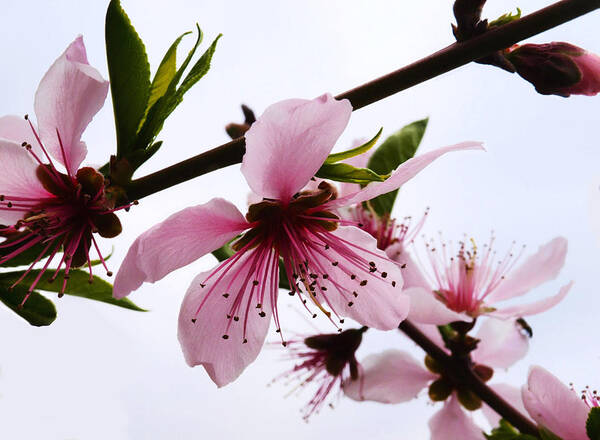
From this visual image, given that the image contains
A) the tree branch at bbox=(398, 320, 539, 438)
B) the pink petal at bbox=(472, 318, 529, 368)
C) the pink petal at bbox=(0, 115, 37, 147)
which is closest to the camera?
the pink petal at bbox=(0, 115, 37, 147)

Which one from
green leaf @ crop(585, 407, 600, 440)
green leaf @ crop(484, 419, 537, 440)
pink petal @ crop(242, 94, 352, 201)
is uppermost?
pink petal @ crop(242, 94, 352, 201)

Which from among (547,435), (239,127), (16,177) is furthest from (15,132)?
(547,435)

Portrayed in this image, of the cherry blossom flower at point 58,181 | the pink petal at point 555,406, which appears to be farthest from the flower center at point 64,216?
the pink petal at point 555,406

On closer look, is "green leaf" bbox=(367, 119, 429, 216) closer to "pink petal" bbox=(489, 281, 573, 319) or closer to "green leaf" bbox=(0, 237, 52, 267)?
"pink petal" bbox=(489, 281, 573, 319)

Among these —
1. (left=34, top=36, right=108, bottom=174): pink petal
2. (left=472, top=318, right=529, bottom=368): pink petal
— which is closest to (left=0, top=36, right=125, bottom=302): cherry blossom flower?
(left=34, top=36, right=108, bottom=174): pink petal

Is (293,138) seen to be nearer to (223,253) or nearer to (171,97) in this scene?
(171,97)

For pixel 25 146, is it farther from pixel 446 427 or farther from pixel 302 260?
pixel 446 427

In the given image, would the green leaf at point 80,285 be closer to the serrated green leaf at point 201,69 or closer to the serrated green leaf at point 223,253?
the serrated green leaf at point 223,253
